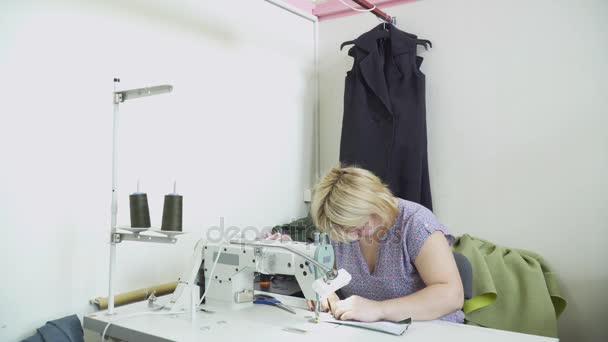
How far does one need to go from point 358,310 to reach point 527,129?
1536mm

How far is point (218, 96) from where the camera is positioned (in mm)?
2494

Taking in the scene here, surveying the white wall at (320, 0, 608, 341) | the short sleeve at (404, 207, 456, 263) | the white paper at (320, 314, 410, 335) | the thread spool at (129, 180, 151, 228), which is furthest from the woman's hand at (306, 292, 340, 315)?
the white wall at (320, 0, 608, 341)

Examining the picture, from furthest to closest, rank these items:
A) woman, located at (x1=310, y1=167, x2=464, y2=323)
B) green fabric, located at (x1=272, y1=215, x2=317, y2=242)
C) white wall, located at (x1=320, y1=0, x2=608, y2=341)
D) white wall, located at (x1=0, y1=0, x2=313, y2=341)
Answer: green fabric, located at (x1=272, y1=215, x2=317, y2=242)
white wall, located at (x1=320, y1=0, x2=608, y2=341)
white wall, located at (x1=0, y1=0, x2=313, y2=341)
woman, located at (x1=310, y1=167, x2=464, y2=323)

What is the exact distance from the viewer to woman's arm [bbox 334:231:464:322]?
4.89ft

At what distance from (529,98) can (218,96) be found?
155 centimetres

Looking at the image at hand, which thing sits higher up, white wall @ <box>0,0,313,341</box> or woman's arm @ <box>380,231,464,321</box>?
white wall @ <box>0,0,313,341</box>

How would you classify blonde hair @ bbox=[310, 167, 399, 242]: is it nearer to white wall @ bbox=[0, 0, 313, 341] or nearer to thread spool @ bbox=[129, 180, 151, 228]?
thread spool @ bbox=[129, 180, 151, 228]

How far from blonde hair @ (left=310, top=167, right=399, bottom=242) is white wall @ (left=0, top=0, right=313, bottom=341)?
82 centimetres

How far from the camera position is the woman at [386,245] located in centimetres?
158

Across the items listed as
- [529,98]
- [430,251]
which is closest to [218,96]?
[430,251]

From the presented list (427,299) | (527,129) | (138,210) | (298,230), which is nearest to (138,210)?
(138,210)

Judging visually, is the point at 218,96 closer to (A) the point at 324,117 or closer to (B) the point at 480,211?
(A) the point at 324,117

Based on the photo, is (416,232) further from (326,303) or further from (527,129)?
(527,129)

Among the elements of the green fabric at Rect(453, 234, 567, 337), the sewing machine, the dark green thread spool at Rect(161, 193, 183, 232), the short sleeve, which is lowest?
the green fabric at Rect(453, 234, 567, 337)
